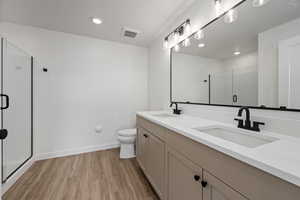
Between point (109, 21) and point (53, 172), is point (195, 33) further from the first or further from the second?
point (53, 172)

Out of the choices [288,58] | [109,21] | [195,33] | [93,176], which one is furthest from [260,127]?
[109,21]

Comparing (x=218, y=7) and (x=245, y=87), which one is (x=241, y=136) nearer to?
(x=245, y=87)

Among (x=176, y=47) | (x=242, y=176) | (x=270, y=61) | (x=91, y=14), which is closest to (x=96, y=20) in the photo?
(x=91, y=14)

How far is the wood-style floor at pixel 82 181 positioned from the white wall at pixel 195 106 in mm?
1116

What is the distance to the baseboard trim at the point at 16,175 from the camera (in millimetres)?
1436

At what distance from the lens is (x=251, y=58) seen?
3.41ft

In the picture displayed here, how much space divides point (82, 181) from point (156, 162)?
104cm

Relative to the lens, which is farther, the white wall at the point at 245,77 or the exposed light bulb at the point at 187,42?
the exposed light bulb at the point at 187,42

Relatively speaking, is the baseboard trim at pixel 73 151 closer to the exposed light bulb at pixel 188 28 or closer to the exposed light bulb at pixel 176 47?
the exposed light bulb at pixel 176 47

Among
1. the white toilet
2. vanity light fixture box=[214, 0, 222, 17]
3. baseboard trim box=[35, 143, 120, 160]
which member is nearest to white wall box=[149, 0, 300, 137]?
vanity light fixture box=[214, 0, 222, 17]

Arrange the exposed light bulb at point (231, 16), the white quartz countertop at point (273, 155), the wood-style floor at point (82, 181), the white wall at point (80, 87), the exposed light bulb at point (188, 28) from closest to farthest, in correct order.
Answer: the white quartz countertop at point (273, 155)
the exposed light bulb at point (231, 16)
the wood-style floor at point (82, 181)
the exposed light bulb at point (188, 28)
the white wall at point (80, 87)

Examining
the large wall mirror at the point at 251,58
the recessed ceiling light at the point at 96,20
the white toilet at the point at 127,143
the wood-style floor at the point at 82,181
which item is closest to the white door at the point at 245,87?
the large wall mirror at the point at 251,58

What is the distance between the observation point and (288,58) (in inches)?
32.7

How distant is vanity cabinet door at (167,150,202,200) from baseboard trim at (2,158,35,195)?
6.05ft
